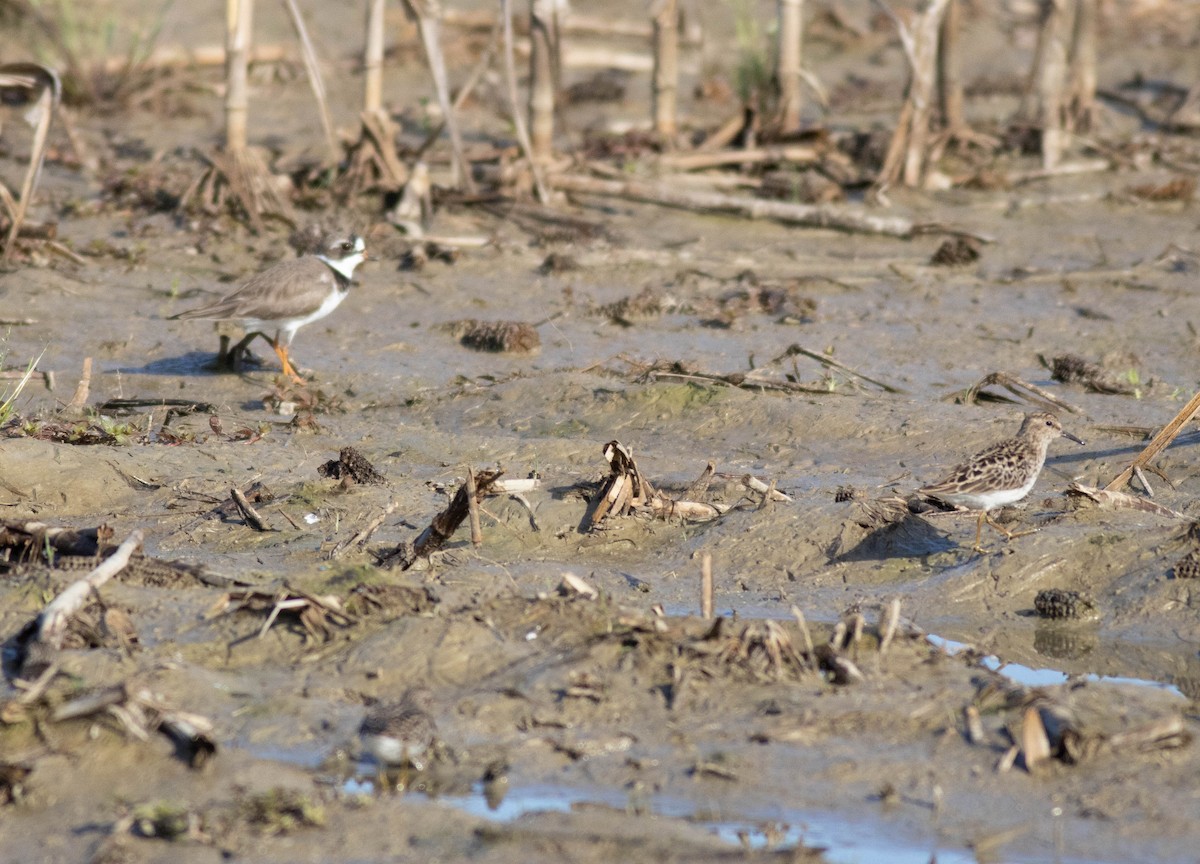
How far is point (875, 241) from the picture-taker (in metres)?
12.3

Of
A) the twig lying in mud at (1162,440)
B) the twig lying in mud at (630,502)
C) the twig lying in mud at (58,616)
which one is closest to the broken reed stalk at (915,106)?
the twig lying in mud at (1162,440)

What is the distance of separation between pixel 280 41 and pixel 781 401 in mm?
10052

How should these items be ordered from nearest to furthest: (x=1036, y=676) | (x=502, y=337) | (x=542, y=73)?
(x=1036, y=676), (x=502, y=337), (x=542, y=73)

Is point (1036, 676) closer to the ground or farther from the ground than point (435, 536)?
closer to the ground

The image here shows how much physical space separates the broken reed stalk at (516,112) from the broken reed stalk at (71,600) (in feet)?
21.4

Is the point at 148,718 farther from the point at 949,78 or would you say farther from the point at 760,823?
the point at 949,78

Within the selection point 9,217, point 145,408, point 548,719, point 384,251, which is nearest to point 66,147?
point 9,217

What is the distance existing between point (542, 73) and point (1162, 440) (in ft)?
22.7

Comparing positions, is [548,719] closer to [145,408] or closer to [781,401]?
[781,401]

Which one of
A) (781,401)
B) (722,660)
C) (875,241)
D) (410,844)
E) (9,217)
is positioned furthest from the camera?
(875,241)

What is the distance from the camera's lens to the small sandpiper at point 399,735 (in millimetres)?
4852

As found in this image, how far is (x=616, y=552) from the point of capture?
7066 mm

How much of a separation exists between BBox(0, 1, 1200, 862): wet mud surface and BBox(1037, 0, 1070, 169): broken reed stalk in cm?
130

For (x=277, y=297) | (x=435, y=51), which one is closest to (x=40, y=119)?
(x=277, y=297)
